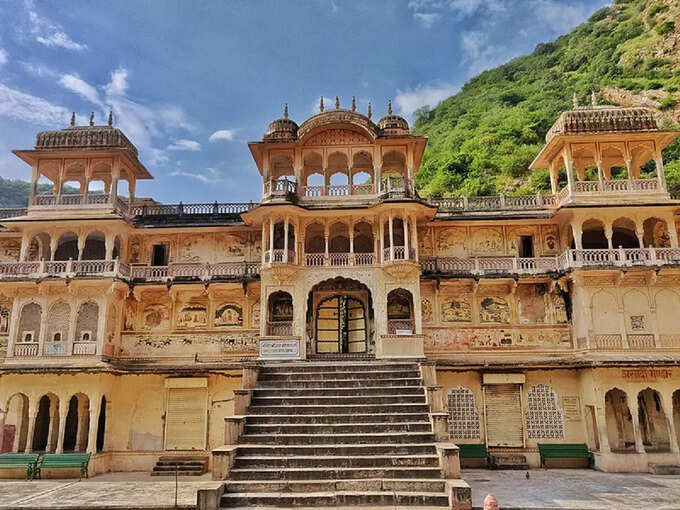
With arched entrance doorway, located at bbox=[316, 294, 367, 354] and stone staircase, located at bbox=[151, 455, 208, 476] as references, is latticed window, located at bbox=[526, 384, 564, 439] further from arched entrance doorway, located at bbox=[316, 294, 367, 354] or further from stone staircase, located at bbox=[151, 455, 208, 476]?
stone staircase, located at bbox=[151, 455, 208, 476]

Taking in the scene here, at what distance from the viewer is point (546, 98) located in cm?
4991

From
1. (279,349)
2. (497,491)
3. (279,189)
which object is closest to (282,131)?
(279,189)

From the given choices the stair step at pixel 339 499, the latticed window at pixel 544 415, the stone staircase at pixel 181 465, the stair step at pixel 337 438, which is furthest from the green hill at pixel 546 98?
the stone staircase at pixel 181 465

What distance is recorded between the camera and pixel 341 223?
19.9 m

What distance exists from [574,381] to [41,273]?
1963 cm

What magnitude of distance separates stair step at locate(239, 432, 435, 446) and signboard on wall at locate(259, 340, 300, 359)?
16.2 feet

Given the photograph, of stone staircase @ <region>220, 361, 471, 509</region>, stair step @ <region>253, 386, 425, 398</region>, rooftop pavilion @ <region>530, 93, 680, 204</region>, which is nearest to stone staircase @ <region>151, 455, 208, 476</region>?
stone staircase @ <region>220, 361, 471, 509</region>

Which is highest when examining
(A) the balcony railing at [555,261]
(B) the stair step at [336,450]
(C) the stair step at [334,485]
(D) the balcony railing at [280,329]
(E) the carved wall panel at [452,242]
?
(E) the carved wall panel at [452,242]

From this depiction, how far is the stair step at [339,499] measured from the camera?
10.2 metres

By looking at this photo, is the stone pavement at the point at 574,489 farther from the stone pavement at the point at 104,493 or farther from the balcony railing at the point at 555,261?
the balcony railing at the point at 555,261

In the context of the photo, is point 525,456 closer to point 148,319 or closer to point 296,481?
point 296,481

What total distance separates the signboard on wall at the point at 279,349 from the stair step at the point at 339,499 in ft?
22.7

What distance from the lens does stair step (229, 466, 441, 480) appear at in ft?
36.0

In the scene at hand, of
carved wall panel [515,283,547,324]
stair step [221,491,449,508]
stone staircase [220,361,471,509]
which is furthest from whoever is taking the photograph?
carved wall panel [515,283,547,324]
